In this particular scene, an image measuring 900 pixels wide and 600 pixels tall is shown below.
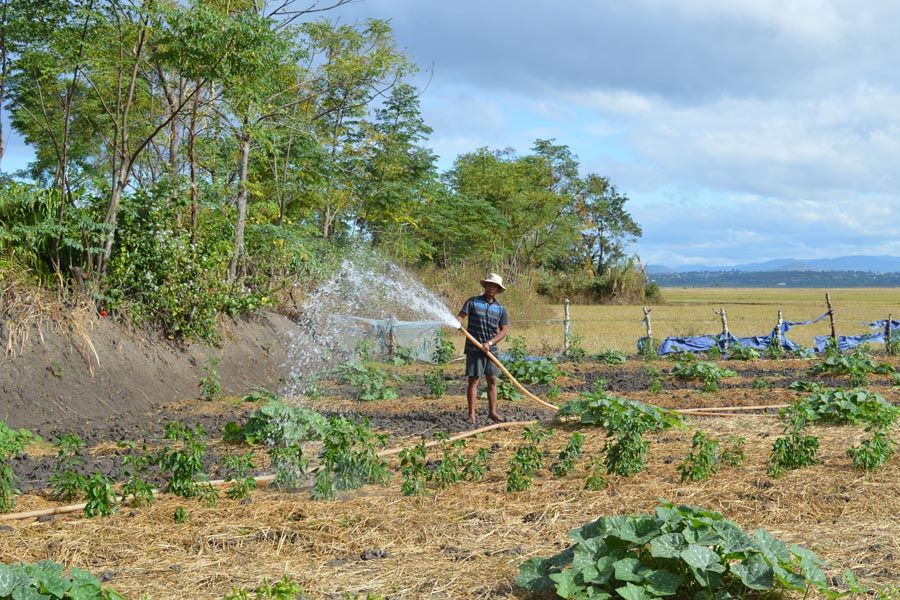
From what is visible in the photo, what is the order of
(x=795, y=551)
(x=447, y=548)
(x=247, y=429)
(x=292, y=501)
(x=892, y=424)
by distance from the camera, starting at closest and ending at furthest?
(x=795, y=551) < (x=447, y=548) < (x=292, y=501) < (x=247, y=429) < (x=892, y=424)

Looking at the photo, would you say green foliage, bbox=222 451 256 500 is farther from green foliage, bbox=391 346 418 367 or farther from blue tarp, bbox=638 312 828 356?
blue tarp, bbox=638 312 828 356

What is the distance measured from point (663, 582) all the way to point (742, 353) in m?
14.2

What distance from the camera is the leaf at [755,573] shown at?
3.99m

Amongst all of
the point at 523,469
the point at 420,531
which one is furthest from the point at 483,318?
the point at 420,531

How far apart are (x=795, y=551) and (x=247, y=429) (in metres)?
5.64

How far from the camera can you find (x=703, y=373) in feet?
43.5

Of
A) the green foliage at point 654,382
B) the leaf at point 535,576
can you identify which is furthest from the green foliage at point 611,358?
the leaf at point 535,576

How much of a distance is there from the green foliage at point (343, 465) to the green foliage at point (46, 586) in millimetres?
2581

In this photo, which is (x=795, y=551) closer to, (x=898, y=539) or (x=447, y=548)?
(x=898, y=539)

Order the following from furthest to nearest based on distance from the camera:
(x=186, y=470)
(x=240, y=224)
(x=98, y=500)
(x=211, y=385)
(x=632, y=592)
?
(x=240, y=224)
(x=211, y=385)
(x=186, y=470)
(x=98, y=500)
(x=632, y=592)

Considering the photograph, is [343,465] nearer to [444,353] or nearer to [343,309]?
[444,353]

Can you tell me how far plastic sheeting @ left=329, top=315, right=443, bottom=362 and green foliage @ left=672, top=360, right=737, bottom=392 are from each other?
566cm

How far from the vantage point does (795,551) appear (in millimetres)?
4086

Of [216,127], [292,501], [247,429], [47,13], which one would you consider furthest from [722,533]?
[216,127]
